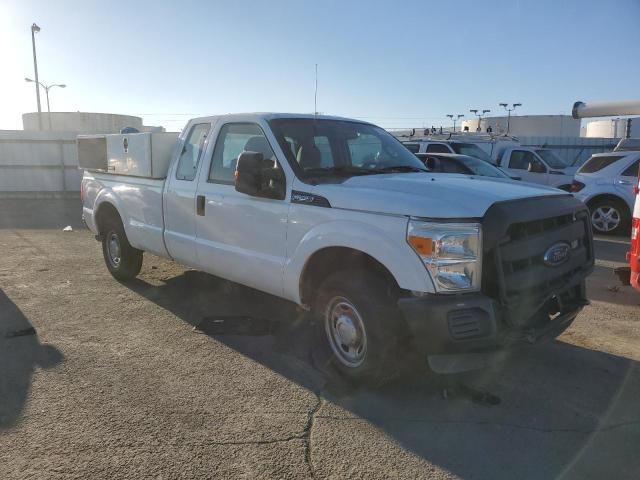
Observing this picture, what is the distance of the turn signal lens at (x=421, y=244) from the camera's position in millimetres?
3283

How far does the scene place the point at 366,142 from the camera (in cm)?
504

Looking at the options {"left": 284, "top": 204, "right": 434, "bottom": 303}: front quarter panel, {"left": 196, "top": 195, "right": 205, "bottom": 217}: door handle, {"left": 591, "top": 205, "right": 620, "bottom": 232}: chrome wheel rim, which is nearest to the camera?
{"left": 284, "top": 204, "right": 434, "bottom": 303}: front quarter panel

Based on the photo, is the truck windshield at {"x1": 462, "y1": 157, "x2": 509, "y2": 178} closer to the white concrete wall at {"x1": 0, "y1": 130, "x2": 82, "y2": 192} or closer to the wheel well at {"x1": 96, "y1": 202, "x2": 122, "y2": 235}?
the wheel well at {"x1": 96, "y1": 202, "x2": 122, "y2": 235}

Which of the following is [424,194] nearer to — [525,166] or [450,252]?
[450,252]

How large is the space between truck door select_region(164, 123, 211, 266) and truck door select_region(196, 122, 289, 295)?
0.54 ft

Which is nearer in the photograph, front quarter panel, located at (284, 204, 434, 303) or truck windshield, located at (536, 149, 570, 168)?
front quarter panel, located at (284, 204, 434, 303)

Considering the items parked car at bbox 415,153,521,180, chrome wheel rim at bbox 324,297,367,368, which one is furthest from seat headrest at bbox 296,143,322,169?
parked car at bbox 415,153,521,180

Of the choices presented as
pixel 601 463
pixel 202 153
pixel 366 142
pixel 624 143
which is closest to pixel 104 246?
pixel 202 153

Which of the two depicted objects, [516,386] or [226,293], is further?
[226,293]

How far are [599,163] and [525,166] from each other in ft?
12.3

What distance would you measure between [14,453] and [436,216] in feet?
9.12

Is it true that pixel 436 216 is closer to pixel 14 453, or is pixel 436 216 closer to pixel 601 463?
pixel 601 463

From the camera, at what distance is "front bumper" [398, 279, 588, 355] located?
3.25 m

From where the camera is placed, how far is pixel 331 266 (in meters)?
4.10
